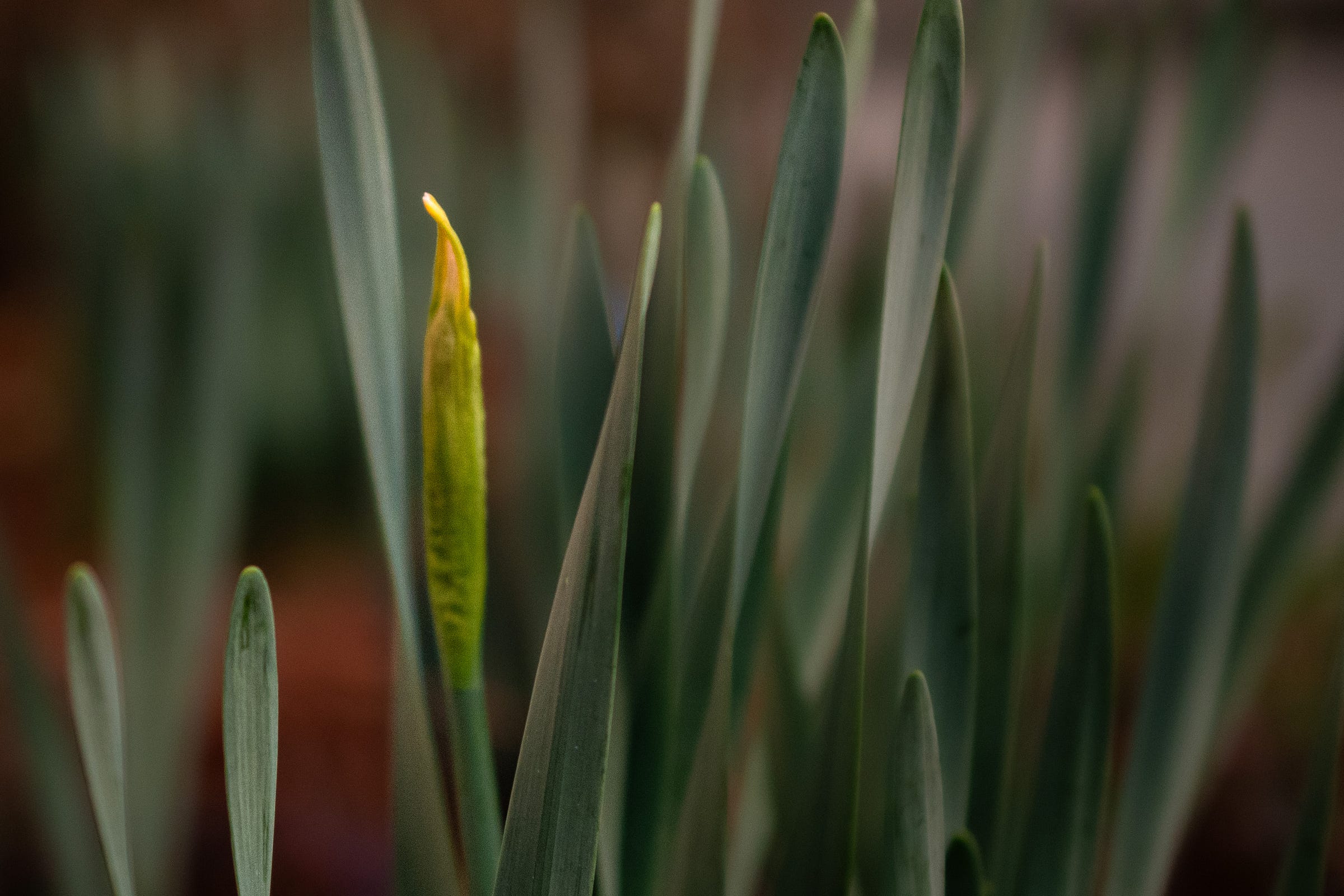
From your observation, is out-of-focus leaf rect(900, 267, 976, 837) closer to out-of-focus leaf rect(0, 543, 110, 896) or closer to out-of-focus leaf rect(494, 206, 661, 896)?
out-of-focus leaf rect(494, 206, 661, 896)

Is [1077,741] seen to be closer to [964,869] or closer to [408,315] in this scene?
[964,869]

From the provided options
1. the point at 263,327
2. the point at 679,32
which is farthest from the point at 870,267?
the point at 679,32

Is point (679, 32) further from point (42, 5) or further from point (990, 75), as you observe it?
point (990, 75)

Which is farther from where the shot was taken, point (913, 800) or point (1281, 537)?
point (1281, 537)

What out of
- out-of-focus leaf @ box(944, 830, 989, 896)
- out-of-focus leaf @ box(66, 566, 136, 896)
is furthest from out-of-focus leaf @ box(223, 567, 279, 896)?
out-of-focus leaf @ box(944, 830, 989, 896)

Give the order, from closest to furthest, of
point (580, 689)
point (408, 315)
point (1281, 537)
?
point (580, 689) < point (1281, 537) < point (408, 315)

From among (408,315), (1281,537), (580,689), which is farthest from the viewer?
(408,315)

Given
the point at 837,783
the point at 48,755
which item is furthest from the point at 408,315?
the point at 837,783
